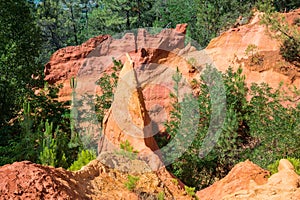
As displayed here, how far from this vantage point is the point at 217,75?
498 inches

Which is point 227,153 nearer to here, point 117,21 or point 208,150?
point 208,150

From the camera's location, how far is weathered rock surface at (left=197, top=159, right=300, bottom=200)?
577 cm

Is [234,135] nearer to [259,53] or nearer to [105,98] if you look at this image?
[105,98]

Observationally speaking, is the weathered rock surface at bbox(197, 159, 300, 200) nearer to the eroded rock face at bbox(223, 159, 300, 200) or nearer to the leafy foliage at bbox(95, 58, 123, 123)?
the eroded rock face at bbox(223, 159, 300, 200)

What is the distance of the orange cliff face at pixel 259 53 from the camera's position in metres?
16.3

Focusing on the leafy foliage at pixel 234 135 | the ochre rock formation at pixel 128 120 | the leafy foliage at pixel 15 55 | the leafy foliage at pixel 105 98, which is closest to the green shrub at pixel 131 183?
the ochre rock formation at pixel 128 120

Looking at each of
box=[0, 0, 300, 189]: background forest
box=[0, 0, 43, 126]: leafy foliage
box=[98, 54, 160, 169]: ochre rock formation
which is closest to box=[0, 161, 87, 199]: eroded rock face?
box=[0, 0, 300, 189]: background forest

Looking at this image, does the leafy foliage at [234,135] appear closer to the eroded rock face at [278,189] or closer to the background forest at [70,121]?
the background forest at [70,121]

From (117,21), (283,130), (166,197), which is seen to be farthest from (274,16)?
(117,21)

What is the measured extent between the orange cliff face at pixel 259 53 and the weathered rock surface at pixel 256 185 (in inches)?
340

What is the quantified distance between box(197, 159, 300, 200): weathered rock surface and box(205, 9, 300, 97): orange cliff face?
8.65m

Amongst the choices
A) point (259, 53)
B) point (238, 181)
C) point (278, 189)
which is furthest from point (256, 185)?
point (259, 53)

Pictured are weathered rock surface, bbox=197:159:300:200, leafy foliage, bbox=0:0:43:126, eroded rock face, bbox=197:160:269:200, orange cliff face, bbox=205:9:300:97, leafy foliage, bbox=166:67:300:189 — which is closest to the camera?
weathered rock surface, bbox=197:159:300:200

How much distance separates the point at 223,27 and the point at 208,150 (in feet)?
51.7
